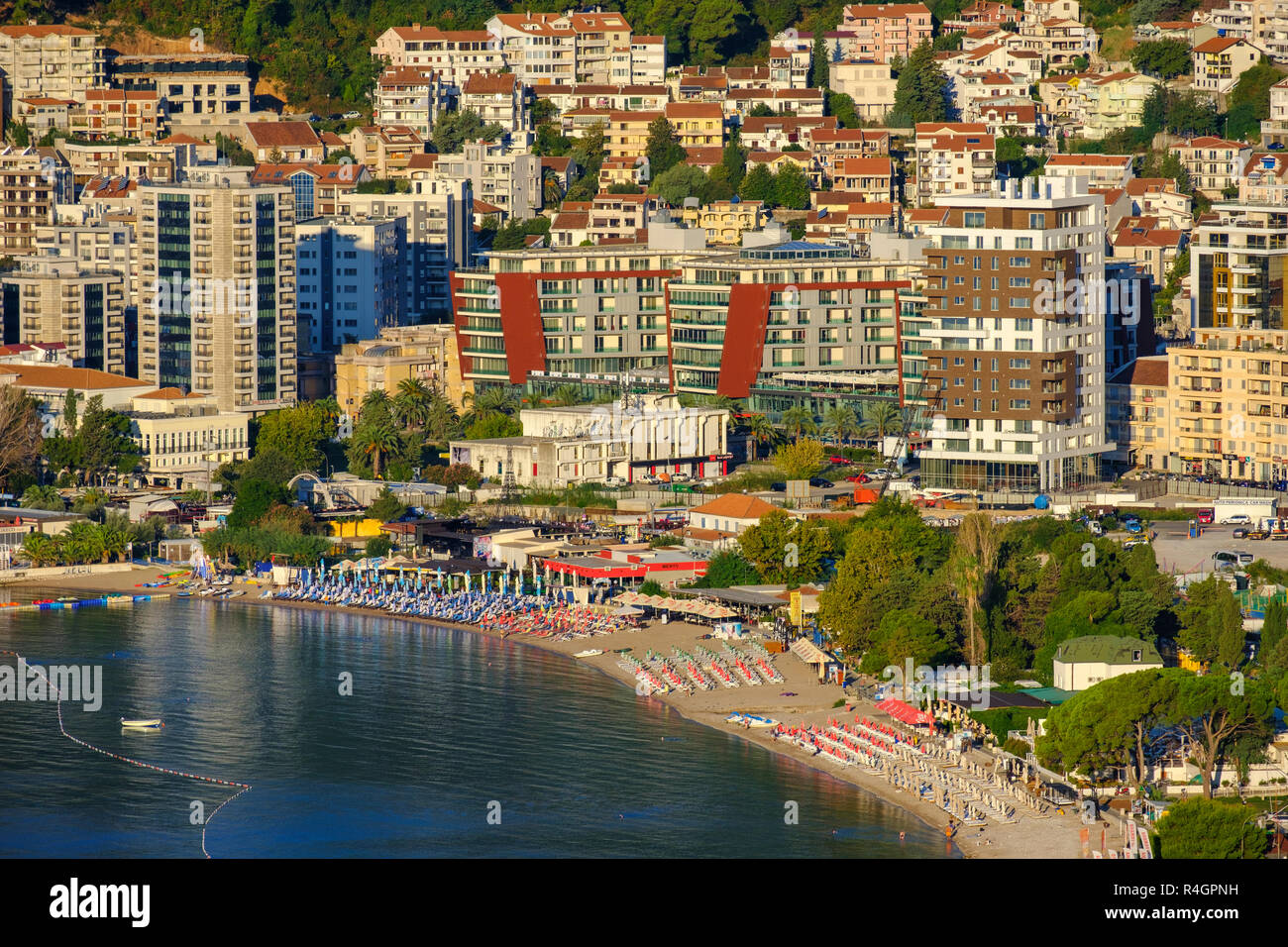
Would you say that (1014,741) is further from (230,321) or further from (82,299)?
(82,299)

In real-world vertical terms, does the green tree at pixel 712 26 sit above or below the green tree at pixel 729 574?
above

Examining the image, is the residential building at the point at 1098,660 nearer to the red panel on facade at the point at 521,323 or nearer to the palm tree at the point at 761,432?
the palm tree at the point at 761,432

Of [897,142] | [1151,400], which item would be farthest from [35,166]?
[1151,400]

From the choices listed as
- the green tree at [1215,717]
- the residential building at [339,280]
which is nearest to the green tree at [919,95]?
the residential building at [339,280]

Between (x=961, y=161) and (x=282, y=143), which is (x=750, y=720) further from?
(x=282, y=143)

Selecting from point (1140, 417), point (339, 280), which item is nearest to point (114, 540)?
point (339, 280)

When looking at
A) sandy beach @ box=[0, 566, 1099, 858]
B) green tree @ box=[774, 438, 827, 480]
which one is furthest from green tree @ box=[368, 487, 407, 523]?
green tree @ box=[774, 438, 827, 480]
